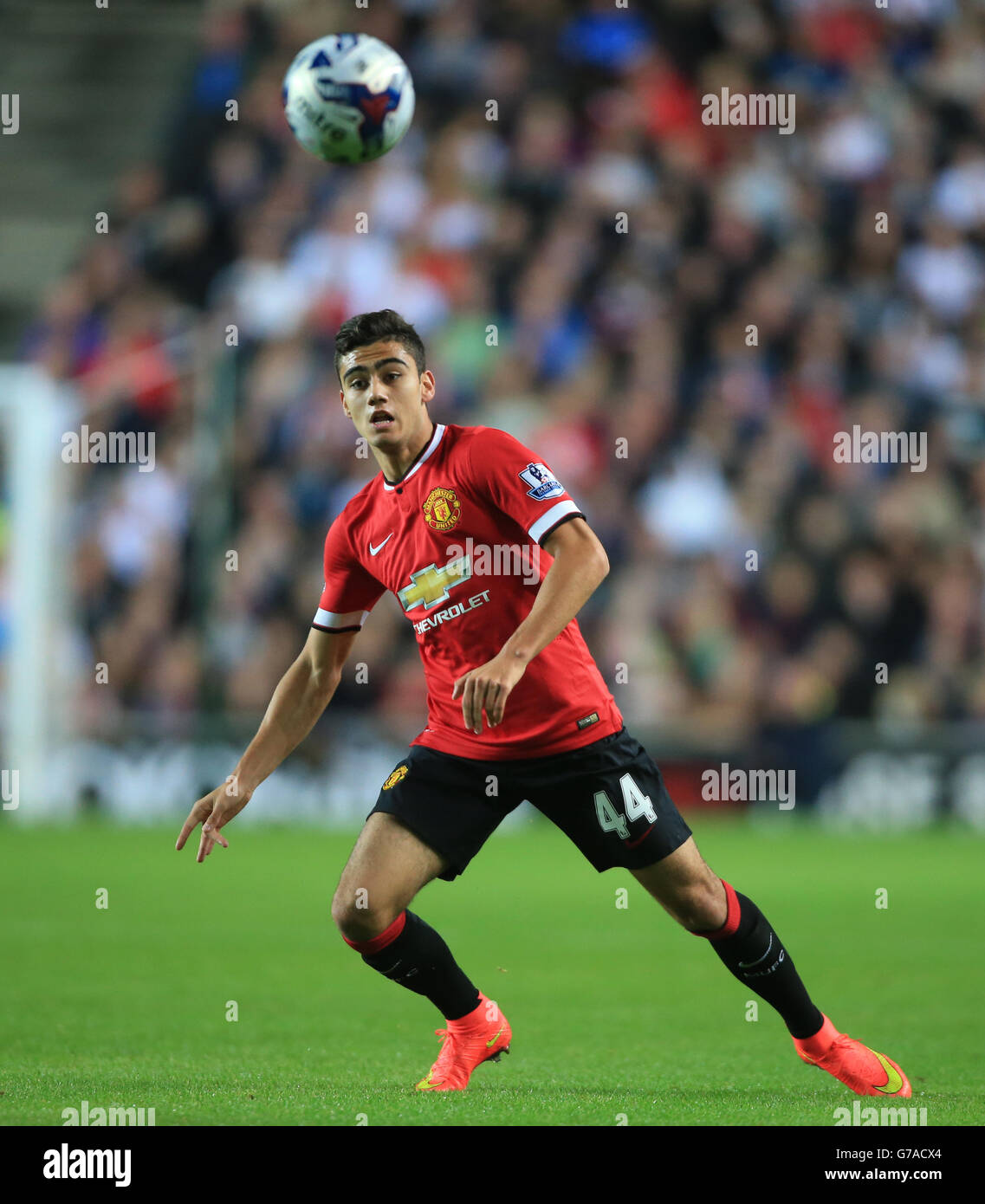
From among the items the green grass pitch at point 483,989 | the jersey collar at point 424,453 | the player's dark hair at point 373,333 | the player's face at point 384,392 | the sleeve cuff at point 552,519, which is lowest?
the green grass pitch at point 483,989

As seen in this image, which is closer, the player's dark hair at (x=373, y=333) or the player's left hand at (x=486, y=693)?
the player's left hand at (x=486, y=693)

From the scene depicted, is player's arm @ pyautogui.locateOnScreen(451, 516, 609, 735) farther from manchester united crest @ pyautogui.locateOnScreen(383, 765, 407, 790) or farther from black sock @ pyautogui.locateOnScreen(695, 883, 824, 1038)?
black sock @ pyautogui.locateOnScreen(695, 883, 824, 1038)

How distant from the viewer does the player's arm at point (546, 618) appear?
16.1 feet

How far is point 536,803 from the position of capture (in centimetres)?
573

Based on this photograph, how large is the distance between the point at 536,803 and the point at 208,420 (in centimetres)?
1120

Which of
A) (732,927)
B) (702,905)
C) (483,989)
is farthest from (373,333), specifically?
(483,989)

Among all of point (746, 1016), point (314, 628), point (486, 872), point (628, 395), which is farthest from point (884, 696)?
point (314, 628)

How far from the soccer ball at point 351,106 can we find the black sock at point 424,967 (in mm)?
3271

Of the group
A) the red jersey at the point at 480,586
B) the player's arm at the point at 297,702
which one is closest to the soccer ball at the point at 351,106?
the red jersey at the point at 480,586

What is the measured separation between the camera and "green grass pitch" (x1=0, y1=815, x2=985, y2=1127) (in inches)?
211

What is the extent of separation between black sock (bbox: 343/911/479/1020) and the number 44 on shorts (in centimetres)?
70

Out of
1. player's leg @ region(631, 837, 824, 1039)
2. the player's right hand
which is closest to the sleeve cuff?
player's leg @ region(631, 837, 824, 1039)

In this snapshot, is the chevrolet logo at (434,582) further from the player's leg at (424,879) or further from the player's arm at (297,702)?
the player's leg at (424,879)
